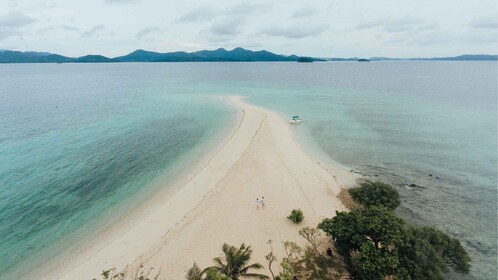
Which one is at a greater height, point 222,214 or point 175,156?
point 222,214

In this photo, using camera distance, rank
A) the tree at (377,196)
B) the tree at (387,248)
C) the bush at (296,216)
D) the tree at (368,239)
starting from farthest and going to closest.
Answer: the tree at (377,196)
the bush at (296,216)
the tree at (387,248)
the tree at (368,239)

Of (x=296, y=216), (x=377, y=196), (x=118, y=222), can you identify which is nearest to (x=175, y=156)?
(x=118, y=222)

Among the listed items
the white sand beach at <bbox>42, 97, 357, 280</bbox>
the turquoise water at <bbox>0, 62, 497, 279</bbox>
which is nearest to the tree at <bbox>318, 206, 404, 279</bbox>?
the white sand beach at <bbox>42, 97, 357, 280</bbox>

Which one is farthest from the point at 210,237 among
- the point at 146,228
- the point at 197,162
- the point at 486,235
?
the point at 486,235

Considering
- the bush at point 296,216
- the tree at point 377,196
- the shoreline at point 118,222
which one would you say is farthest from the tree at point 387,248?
the shoreline at point 118,222

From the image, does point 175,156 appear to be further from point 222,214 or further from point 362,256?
point 362,256

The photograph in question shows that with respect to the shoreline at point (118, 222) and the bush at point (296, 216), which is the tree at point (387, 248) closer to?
the bush at point (296, 216)
